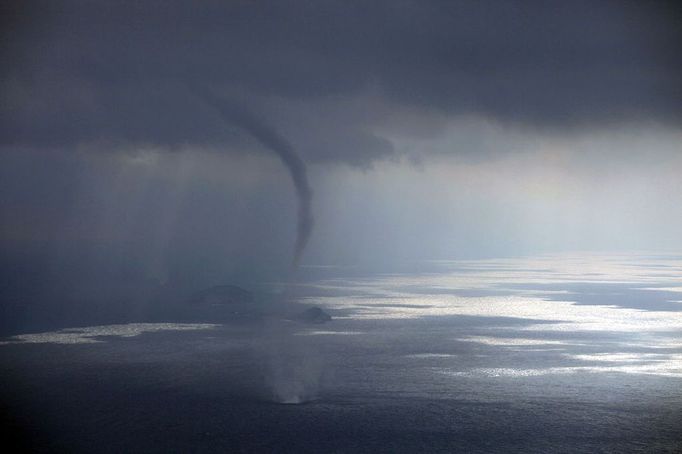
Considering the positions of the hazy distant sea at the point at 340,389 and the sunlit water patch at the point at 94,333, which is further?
the sunlit water patch at the point at 94,333

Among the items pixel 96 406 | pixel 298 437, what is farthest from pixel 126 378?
pixel 298 437

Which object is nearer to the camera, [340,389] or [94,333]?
[340,389]

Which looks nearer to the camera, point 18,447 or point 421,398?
point 18,447

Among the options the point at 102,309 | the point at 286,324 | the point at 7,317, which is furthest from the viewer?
the point at 102,309

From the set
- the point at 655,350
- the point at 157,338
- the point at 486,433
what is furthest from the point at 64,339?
the point at 655,350

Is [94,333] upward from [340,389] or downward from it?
upward

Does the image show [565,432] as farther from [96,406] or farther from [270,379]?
[96,406]

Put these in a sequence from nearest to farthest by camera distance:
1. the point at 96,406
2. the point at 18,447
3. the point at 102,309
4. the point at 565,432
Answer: the point at 18,447 < the point at 565,432 < the point at 96,406 < the point at 102,309

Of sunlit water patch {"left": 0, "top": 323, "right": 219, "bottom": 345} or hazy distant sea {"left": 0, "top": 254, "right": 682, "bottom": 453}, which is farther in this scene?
sunlit water patch {"left": 0, "top": 323, "right": 219, "bottom": 345}
